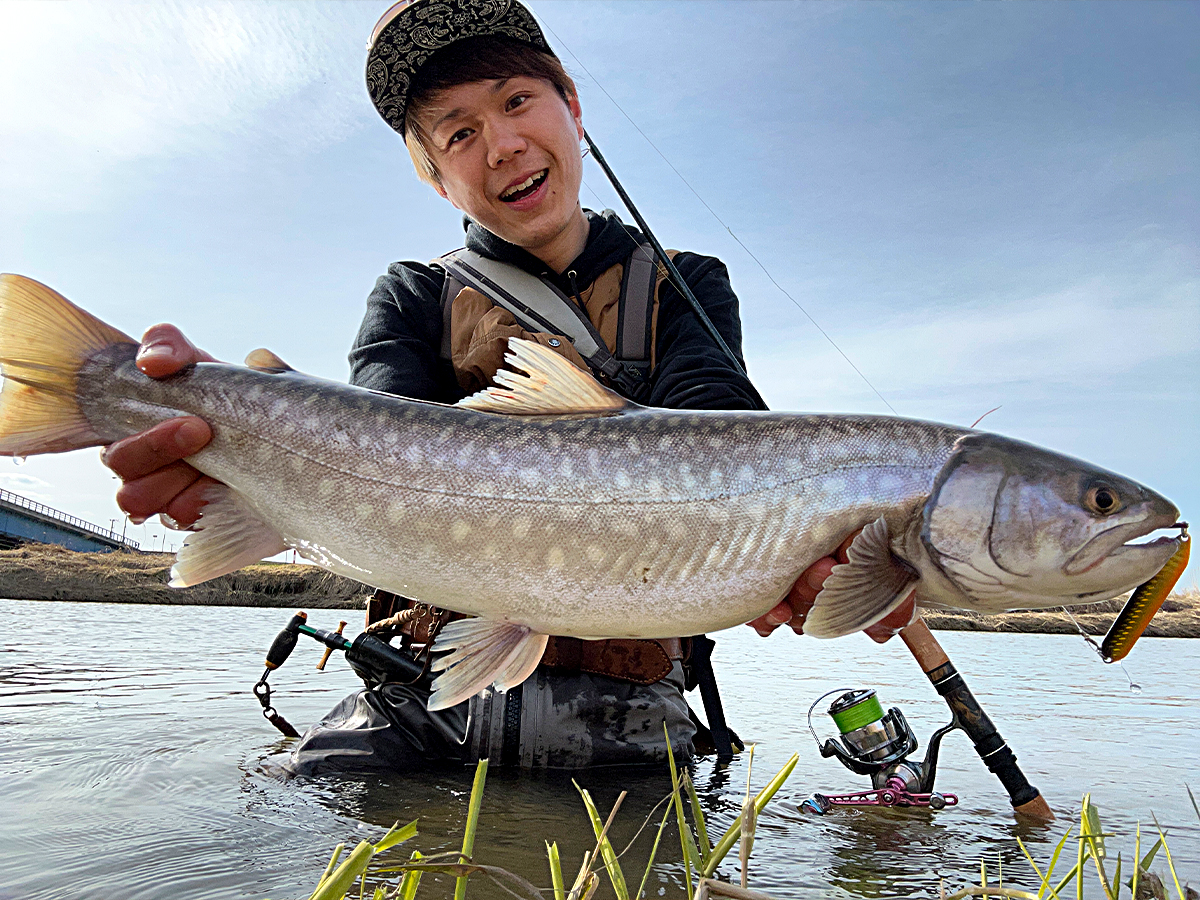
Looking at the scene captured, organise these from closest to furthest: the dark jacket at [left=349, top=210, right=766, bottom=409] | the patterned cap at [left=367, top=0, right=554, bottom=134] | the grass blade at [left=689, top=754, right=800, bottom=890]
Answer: the grass blade at [left=689, top=754, right=800, bottom=890] → the dark jacket at [left=349, top=210, right=766, bottom=409] → the patterned cap at [left=367, top=0, right=554, bottom=134]

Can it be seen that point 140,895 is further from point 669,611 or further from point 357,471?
point 669,611

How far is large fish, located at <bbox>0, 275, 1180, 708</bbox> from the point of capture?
223 cm

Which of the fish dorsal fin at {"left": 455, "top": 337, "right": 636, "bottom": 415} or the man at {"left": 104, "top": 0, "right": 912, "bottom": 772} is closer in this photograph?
the fish dorsal fin at {"left": 455, "top": 337, "right": 636, "bottom": 415}

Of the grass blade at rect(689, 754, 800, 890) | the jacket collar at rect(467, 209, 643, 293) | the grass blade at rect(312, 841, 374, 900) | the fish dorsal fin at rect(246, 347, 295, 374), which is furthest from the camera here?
the jacket collar at rect(467, 209, 643, 293)

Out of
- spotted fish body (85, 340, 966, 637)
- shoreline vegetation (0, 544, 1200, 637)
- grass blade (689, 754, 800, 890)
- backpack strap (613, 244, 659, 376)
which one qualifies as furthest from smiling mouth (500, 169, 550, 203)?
shoreline vegetation (0, 544, 1200, 637)

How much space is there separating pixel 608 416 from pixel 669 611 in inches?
25.0

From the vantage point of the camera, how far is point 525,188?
12.1 ft

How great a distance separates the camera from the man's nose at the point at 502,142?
3.50 m

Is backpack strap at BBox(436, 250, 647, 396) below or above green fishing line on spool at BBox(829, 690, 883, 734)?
above

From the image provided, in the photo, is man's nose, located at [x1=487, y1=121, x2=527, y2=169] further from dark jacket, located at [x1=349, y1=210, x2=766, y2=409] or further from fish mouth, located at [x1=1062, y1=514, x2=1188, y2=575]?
fish mouth, located at [x1=1062, y1=514, x2=1188, y2=575]

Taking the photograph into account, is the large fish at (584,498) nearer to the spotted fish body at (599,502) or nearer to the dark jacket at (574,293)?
the spotted fish body at (599,502)

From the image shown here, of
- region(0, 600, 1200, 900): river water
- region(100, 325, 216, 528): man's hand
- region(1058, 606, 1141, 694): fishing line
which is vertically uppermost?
region(100, 325, 216, 528): man's hand

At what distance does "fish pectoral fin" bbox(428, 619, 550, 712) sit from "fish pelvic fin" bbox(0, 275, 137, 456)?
144 centimetres

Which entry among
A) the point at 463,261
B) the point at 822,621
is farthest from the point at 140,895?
the point at 463,261
